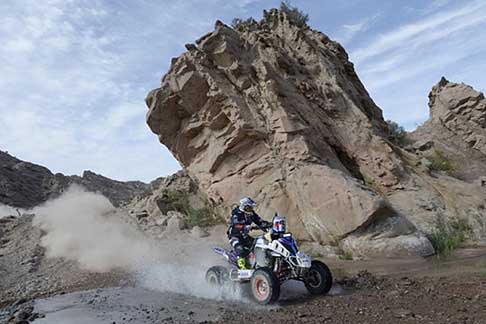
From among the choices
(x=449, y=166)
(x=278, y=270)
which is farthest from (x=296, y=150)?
(x=449, y=166)

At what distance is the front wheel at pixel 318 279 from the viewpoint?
26.5ft

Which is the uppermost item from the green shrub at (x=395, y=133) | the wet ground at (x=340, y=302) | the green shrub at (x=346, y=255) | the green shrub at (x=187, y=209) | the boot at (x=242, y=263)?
the green shrub at (x=395, y=133)

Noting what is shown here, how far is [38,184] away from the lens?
37.2 metres

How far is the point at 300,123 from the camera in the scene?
52.0ft

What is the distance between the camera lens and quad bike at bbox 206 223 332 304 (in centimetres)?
795

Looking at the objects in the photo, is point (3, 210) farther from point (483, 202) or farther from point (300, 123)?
point (483, 202)

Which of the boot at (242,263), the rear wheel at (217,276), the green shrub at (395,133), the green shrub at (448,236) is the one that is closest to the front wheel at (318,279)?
the boot at (242,263)

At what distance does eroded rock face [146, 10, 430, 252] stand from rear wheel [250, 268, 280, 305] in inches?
208

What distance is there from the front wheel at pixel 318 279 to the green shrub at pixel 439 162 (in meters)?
10.2

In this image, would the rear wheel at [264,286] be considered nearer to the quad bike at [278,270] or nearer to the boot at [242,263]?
the quad bike at [278,270]

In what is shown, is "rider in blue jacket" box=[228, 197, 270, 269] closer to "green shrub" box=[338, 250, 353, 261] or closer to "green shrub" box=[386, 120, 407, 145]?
"green shrub" box=[338, 250, 353, 261]

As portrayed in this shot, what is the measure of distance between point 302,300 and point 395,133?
51.2 feet

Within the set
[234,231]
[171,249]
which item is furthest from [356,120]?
[234,231]

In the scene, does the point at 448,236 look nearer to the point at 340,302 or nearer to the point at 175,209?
the point at 340,302
